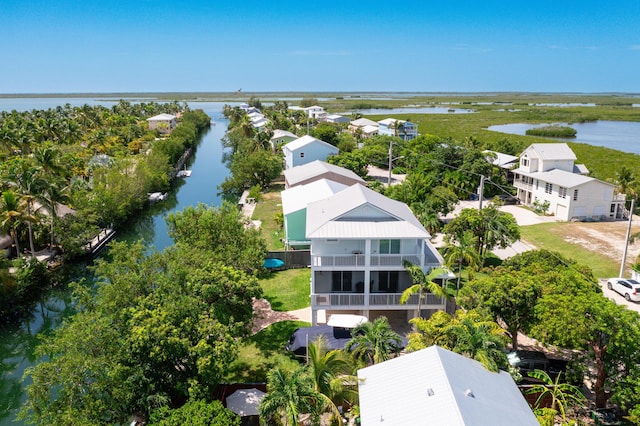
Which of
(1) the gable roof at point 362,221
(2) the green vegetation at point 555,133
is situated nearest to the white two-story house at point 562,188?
(1) the gable roof at point 362,221

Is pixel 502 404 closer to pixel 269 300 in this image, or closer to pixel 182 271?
pixel 182 271

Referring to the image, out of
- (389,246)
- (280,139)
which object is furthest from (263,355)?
(280,139)

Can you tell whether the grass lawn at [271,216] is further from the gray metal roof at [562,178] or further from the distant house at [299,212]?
the gray metal roof at [562,178]

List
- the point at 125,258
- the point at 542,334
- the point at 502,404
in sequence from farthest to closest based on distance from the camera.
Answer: the point at 125,258 < the point at 542,334 < the point at 502,404

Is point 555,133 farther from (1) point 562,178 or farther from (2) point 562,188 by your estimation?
(2) point 562,188

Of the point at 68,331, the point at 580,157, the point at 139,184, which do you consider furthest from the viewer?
the point at 580,157

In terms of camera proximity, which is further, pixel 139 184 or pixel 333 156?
pixel 333 156

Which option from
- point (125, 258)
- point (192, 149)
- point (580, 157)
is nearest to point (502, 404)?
point (125, 258)
